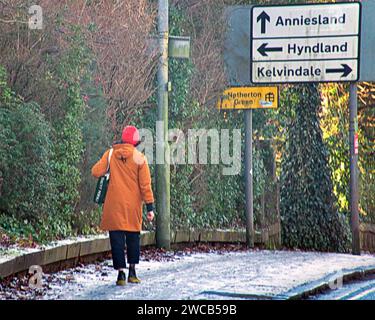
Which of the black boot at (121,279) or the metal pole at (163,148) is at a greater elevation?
the metal pole at (163,148)

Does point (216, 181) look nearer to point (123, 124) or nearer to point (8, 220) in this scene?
point (123, 124)

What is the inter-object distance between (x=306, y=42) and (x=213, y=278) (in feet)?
26.6

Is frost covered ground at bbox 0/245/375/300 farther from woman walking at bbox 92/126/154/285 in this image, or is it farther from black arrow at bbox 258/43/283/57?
black arrow at bbox 258/43/283/57

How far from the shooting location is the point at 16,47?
1585cm

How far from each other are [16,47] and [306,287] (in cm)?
528

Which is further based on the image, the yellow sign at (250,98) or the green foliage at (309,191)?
the green foliage at (309,191)

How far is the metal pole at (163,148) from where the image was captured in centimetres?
1811

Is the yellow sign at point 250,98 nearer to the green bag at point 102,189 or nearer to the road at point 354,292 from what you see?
the road at point 354,292

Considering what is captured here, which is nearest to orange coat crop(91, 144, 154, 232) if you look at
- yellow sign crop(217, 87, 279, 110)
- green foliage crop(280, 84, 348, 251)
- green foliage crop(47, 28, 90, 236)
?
green foliage crop(47, 28, 90, 236)

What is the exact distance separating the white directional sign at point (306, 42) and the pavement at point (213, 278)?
419cm

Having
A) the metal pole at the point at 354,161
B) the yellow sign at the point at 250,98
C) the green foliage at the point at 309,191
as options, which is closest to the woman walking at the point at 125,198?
the yellow sign at the point at 250,98

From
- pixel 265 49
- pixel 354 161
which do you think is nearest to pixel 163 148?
pixel 265 49

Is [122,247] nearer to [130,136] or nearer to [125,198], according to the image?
[125,198]

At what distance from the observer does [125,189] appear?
44.8 ft
